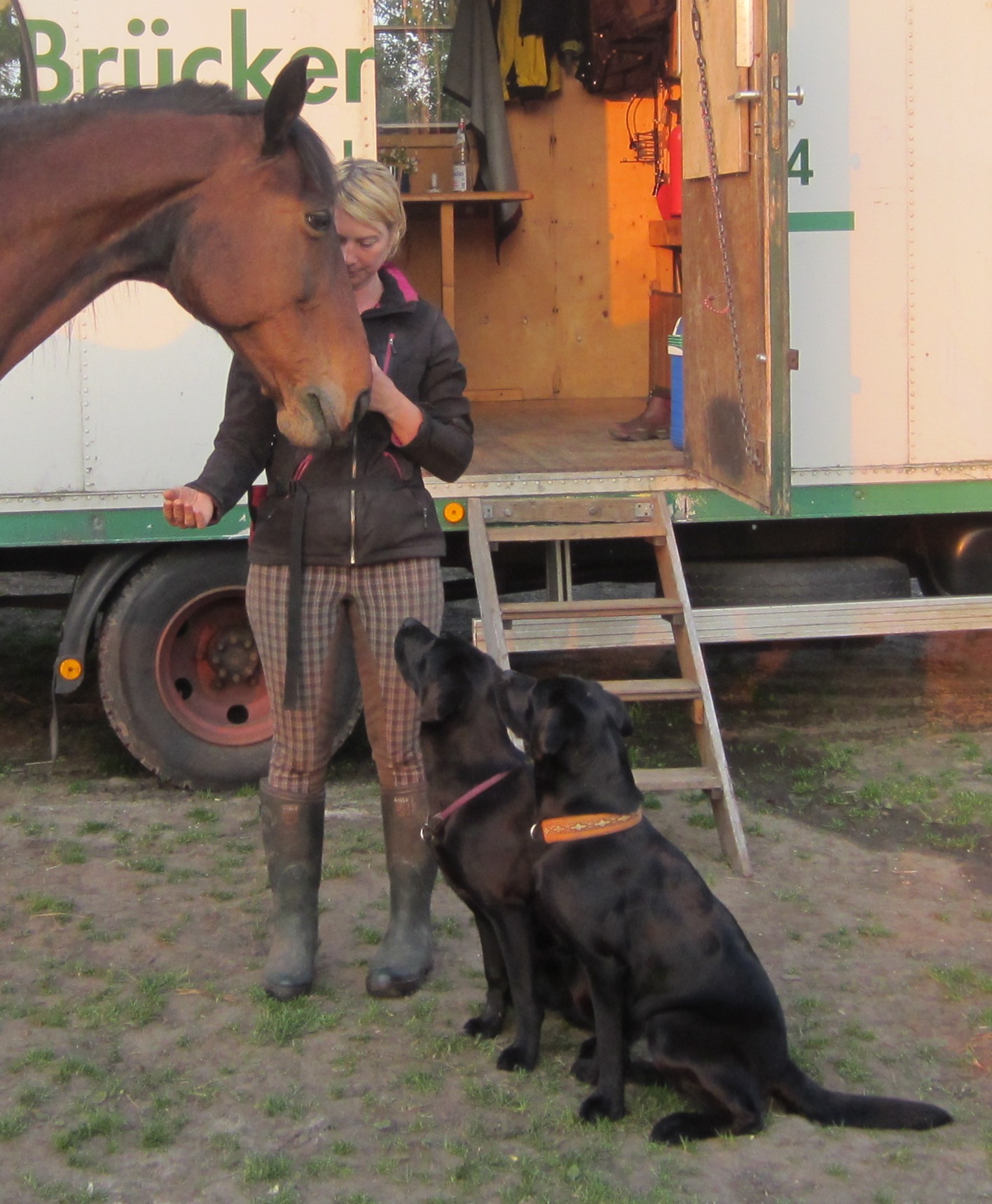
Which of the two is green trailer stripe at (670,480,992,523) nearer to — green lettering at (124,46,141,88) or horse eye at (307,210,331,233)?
green lettering at (124,46,141,88)

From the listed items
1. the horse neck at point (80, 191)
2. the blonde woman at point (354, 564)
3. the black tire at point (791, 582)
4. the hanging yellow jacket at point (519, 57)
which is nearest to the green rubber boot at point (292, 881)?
the blonde woman at point (354, 564)

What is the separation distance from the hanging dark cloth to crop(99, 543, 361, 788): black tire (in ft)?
10.7

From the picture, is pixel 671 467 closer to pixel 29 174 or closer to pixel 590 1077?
pixel 590 1077

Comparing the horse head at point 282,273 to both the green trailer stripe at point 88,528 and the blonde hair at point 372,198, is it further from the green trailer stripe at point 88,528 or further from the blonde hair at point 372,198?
the green trailer stripe at point 88,528

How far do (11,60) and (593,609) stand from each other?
100 inches

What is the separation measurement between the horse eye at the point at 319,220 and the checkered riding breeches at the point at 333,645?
99cm

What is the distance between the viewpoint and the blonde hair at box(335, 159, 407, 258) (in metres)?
3.19

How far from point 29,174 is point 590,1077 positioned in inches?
86.9

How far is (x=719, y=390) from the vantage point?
502 cm

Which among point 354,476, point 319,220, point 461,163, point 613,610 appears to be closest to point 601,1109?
point 354,476

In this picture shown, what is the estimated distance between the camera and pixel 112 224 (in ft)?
8.79

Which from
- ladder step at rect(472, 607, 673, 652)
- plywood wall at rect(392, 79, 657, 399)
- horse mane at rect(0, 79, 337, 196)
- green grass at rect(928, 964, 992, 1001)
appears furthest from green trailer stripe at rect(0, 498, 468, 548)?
plywood wall at rect(392, 79, 657, 399)

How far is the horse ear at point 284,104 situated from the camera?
247 cm

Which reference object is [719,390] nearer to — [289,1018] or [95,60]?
[95,60]
